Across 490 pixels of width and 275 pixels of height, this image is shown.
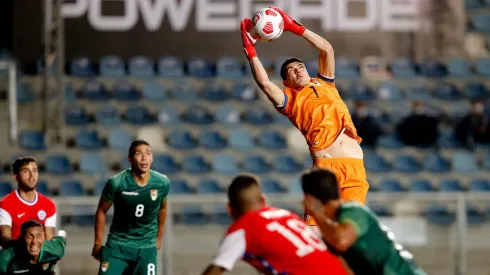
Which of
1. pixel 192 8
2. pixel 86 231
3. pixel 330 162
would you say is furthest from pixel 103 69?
pixel 330 162

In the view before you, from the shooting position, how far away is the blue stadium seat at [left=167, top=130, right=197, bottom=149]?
54.1 ft

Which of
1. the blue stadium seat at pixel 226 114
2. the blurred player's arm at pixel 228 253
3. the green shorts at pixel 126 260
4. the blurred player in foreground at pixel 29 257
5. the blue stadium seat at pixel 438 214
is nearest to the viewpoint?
the blurred player's arm at pixel 228 253

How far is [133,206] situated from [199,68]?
31.4 feet

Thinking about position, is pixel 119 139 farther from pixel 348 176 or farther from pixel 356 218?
pixel 356 218

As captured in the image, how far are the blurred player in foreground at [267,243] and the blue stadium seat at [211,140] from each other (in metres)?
11.6

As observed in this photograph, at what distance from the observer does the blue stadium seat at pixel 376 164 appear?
1667cm

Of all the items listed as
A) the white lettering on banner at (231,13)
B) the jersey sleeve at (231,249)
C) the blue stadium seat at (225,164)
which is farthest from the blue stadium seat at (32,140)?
the jersey sleeve at (231,249)

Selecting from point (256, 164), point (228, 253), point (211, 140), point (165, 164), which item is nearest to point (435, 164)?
point (256, 164)

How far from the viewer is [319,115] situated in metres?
7.59

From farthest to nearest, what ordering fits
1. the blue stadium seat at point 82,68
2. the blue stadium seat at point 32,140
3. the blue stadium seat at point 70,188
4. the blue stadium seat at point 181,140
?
the blue stadium seat at point 82,68 → the blue stadium seat at point 181,140 → the blue stadium seat at point 32,140 → the blue stadium seat at point 70,188

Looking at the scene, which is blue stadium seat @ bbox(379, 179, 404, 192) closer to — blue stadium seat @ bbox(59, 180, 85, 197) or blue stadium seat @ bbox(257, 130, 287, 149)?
blue stadium seat @ bbox(257, 130, 287, 149)

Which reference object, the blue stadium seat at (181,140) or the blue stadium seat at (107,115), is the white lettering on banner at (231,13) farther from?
the blue stadium seat at (181,140)

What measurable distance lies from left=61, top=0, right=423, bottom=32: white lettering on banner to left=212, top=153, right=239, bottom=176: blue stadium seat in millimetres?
3257

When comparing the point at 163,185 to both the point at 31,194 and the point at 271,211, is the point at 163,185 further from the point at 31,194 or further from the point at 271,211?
the point at 271,211
